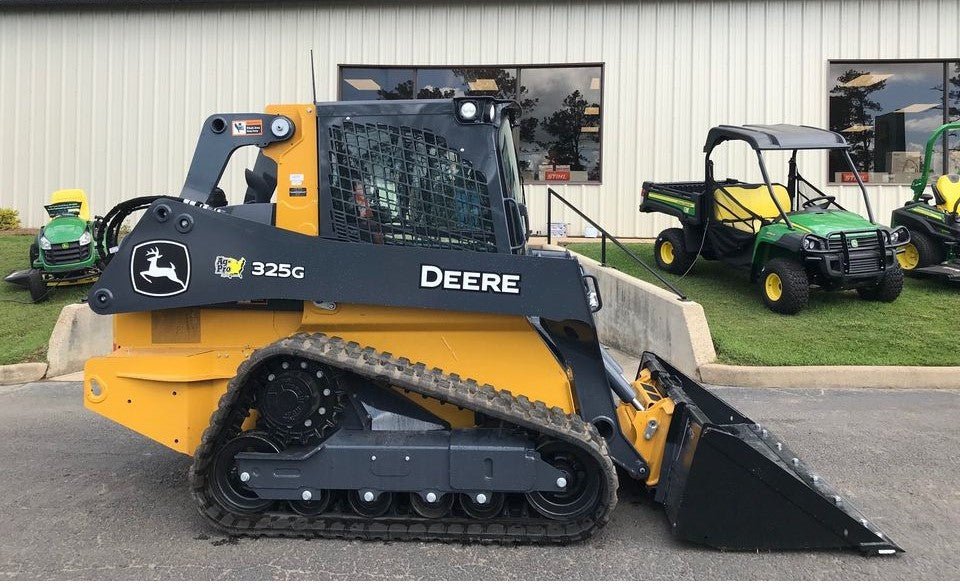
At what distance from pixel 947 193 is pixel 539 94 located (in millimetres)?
6562

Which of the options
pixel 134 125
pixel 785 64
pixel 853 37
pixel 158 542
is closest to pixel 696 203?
pixel 785 64

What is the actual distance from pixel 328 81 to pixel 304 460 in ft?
35.6

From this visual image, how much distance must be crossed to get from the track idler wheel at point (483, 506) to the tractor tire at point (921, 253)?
330 inches

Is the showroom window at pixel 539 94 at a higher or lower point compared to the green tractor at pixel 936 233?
higher

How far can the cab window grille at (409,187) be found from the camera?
357cm

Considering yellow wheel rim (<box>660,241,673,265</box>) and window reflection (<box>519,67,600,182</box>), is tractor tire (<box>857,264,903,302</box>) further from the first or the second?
window reflection (<box>519,67,600,182</box>)

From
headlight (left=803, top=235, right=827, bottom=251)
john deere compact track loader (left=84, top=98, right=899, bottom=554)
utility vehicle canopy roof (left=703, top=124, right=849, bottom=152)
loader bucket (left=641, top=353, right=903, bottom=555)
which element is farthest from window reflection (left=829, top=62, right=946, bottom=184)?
john deere compact track loader (left=84, top=98, right=899, bottom=554)

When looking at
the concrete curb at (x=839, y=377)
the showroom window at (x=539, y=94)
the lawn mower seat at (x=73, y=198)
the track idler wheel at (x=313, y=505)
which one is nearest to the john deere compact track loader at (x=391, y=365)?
the track idler wheel at (x=313, y=505)

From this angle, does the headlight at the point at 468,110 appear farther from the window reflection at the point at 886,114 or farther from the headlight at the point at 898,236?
the window reflection at the point at 886,114

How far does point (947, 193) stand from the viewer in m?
9.67

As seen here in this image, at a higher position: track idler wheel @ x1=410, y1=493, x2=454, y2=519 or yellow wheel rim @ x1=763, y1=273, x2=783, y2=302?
yellow wheel rim @ x1=763, y1=273, x2=783, y2=302

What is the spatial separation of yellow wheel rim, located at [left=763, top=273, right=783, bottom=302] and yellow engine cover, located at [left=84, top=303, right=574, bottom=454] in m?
5.54

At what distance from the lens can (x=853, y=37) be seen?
12273 millimetres

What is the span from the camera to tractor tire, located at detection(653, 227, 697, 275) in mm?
10023
